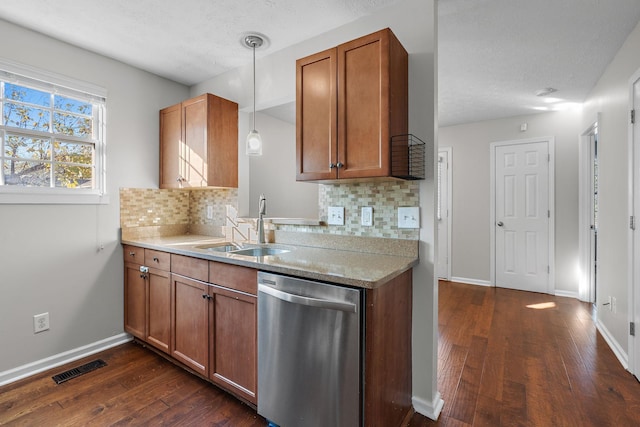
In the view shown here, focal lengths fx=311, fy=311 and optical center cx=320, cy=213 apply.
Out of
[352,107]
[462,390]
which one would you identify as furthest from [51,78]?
[462,390]

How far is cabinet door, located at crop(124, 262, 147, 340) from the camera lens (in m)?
2.43

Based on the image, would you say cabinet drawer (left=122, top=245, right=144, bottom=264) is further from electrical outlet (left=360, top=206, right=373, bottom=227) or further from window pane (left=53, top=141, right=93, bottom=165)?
electrical outlet (left=360, top=206, right=373, bottom=227)

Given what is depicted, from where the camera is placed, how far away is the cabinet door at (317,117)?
1.74m

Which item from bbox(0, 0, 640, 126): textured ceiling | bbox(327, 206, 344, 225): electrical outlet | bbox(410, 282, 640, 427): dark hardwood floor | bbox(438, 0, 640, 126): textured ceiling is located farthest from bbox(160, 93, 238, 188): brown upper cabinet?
bbox(410, 282, 640, 427): dark hardwood floor

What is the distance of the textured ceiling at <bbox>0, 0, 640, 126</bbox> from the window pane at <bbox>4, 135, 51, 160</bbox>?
29.7 inches

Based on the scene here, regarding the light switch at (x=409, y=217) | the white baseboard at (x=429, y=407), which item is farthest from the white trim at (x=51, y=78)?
the white baseboard at (x=429, y=407)

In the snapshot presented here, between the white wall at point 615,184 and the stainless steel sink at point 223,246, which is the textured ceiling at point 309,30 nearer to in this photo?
the white wall at point 615,184

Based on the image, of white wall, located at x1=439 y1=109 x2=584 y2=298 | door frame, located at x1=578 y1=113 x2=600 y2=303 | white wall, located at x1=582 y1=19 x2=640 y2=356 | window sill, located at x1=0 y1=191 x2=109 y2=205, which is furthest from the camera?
white wall, located at x1=439 y1=109 x2=584 y2=298

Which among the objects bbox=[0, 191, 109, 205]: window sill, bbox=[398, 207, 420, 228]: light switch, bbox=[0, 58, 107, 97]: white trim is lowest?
bbox=[398, 207, 420, 228]: light switch

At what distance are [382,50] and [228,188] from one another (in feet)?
5.64

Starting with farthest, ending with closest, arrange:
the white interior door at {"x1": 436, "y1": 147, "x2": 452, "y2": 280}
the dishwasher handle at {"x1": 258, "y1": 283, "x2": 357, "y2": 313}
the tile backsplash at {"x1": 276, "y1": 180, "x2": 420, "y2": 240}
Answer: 1. the white interior door at {"x1": 436, "y1": 147, "x2": 452, "y2": 280}
2. the tile backsplash at {"x1": 276, "y1": 180, "x2": 420, "y2": 240}
3. the dishwasher handle at {"x1": 258, "y1": 283, "x2": 357, "y2": 313}

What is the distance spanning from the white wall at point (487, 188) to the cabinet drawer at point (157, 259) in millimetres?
3996

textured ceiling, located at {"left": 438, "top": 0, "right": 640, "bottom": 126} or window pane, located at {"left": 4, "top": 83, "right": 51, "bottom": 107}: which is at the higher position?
textured ceiling, located at {"left": 438, "top": 0, "right": 640, "bottom": 126}

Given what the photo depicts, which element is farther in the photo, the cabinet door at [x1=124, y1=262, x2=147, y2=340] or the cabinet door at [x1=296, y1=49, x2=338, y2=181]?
the cabinet door at [x1=124, y1=262, x2=147, y2=340]
